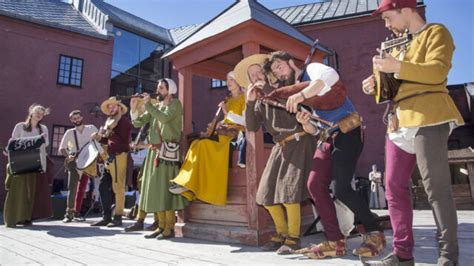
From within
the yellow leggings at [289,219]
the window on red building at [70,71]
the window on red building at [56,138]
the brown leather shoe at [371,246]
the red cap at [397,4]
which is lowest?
the brown leather shoe at [371,246]

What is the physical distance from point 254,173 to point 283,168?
64 cm

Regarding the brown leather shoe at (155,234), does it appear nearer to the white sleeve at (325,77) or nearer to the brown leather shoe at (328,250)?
the brown leather shoe at (328,250)

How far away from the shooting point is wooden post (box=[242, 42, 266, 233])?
12.1 feet

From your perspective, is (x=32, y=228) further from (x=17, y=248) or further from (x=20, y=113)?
(x=20, y=113)

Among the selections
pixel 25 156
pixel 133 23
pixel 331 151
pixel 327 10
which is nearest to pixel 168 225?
pixel 331 151

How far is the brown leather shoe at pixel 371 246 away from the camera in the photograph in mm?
2592

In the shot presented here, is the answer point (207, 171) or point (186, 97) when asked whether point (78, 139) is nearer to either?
point (186, 97)

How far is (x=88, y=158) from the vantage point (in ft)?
19.4

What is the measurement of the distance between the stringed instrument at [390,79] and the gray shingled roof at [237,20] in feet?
6.26

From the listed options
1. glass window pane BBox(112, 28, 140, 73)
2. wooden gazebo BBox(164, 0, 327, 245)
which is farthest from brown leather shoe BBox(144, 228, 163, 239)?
glass window pane BBox(112, 28, 140, 73)

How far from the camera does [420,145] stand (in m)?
2.06

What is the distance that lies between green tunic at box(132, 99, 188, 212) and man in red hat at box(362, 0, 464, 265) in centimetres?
276

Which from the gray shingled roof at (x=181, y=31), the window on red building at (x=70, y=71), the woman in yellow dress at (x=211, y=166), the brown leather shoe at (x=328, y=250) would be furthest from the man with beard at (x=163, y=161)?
the gray shingled roof at (x=181, y=31)

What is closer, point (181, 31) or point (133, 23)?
point (133, 23)
